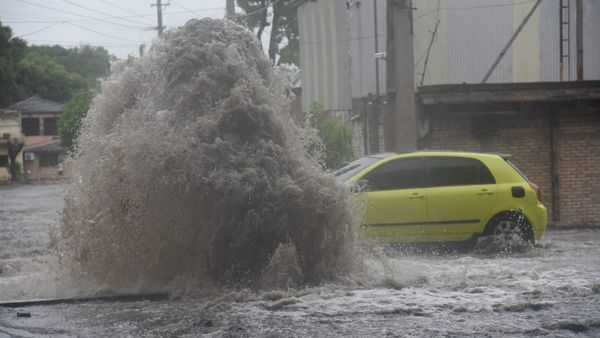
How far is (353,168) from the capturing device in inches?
529

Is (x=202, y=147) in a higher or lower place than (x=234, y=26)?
lower

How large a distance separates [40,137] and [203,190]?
7530 cm

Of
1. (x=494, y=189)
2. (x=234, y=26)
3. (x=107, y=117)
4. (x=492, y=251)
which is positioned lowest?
(x=492, y=251)

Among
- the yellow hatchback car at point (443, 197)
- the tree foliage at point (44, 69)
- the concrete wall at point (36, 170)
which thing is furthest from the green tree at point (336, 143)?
the concrete wall at point (36, 170)

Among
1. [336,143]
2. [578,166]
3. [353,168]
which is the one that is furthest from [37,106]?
[353,168]

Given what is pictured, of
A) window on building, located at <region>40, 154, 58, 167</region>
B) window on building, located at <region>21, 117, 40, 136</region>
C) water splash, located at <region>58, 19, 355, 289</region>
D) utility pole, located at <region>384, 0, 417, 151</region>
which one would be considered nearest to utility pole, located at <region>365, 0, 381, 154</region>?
utility pole, located at <region>384, 0, 417, 151</region>

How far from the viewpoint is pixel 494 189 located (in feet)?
43.4

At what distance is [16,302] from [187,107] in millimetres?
2643

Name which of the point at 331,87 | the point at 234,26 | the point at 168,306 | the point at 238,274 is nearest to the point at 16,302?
the point at 168,306

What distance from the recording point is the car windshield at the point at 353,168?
13109mm

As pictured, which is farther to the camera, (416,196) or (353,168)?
(353,168)

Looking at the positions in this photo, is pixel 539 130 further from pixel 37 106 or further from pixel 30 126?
pixel 30 126

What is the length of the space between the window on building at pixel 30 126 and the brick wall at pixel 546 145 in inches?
2620

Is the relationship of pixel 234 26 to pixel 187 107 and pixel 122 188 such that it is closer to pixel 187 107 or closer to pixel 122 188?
pixel 187 107
